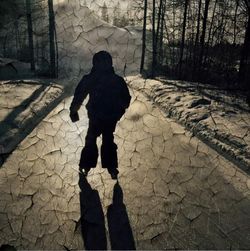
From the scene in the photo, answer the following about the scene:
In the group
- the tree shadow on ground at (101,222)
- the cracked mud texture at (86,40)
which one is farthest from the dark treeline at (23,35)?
the tree shadow on ground at (101,222)

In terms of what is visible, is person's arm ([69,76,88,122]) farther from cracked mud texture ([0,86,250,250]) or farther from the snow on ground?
the snow on ground

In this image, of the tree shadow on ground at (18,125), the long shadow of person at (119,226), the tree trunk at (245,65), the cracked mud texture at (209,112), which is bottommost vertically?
the long shadow of person at (119,226)

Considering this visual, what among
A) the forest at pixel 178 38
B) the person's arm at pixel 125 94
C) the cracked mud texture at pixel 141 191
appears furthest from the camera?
the forest at pixel 178 38

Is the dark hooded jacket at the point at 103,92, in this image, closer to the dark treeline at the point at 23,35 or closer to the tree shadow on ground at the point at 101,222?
the tree shadow on ground at the point at 101,222

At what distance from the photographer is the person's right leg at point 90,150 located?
14.2 feet

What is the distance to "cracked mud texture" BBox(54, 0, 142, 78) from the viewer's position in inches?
407

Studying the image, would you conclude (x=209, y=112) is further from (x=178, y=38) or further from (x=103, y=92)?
(x=178, y=38)

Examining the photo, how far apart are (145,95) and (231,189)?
11.4 feet

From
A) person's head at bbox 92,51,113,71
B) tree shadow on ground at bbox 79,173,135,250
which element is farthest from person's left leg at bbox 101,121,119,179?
person's head at bbox 92,51,113,71

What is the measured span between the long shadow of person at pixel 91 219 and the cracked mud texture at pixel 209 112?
2.02 m

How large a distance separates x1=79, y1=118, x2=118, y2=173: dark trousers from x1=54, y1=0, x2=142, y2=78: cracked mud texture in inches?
209

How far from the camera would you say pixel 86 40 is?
454 inches

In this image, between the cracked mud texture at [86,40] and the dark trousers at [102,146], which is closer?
the dark trousers at [102,146]

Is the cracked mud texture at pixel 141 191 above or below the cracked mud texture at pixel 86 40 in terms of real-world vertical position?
below
